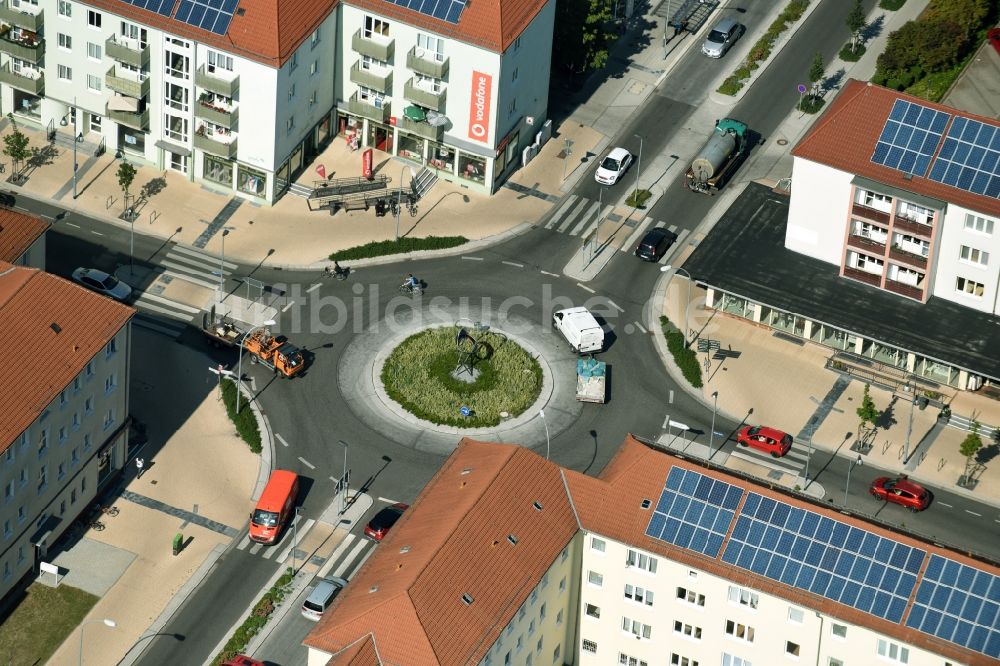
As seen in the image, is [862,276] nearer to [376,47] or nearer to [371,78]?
[371,78]

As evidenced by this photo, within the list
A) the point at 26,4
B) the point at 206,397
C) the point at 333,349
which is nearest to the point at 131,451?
the point at 206,397

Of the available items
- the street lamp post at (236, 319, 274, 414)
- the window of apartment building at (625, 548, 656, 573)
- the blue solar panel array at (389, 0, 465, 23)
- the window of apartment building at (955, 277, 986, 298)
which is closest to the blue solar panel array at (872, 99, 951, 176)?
the window of apartment building at (955, 277, 986, 298)

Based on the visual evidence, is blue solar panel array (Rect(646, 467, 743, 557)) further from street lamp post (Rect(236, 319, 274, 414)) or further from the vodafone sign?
the vodafone sign

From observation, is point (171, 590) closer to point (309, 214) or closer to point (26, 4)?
point (309, 214)

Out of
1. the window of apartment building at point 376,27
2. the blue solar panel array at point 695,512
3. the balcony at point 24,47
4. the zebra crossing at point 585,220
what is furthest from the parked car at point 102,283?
the blue solar panel array at point 695,512

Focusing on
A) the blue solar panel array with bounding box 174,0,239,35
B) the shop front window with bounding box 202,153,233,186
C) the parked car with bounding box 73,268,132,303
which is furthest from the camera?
the shop front window with bounding box 202,153,233,186

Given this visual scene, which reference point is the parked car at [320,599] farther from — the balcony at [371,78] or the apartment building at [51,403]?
the balcony at [371,78]
